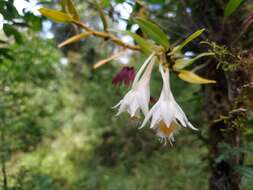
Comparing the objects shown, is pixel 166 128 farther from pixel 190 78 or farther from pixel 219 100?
pixel 219 100

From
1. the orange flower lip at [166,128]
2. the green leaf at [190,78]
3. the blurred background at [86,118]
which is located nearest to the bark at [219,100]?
the blurred background at [86,118]

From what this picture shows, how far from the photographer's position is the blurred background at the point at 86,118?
4.70 feet

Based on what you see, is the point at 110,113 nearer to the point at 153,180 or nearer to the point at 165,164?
the point at 165,164

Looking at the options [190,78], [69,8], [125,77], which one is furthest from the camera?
[125,77]

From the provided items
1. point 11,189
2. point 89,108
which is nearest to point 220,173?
point 11,189

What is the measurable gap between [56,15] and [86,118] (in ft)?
16.2

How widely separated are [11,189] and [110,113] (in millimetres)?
3969

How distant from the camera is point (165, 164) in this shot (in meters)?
3.52

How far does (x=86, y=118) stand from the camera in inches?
233

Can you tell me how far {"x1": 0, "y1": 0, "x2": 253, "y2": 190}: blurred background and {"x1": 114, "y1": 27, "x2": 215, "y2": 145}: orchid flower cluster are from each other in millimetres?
89

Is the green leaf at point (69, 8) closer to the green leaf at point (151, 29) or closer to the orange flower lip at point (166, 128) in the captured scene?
the green leaf at point (151, 29)

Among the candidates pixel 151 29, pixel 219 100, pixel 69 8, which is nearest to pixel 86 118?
pixel 219 100

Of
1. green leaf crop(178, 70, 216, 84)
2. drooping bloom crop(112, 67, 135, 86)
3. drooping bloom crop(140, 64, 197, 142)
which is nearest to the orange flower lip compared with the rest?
drooping bloom crop(140, 64, 197, 142)

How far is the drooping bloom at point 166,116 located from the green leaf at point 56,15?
31 cm
